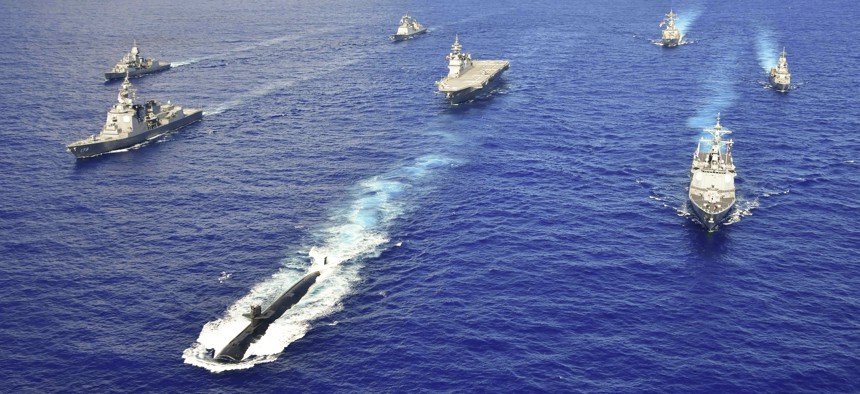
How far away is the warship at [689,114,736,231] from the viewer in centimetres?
16112

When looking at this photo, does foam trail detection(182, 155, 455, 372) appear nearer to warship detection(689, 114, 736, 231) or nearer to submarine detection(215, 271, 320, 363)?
submarine detection(215, 271, 320, 363)

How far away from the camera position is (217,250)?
15738 centimetres

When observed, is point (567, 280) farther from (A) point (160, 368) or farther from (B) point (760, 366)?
(A) point (160, 368)

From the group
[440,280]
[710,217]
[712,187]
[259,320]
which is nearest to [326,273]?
[440,280]

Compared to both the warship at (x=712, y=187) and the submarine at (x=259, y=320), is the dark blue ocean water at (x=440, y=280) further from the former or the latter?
the warship at (x=712, y=187)

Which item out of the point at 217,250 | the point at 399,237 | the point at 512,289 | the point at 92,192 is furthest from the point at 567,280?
the point at 92,192

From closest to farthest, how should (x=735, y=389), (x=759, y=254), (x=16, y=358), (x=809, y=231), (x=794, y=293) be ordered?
(x=735, y=389), (x=16, y=358), (x=794, y=293), (x=759, y=254), (x=809, y=231)

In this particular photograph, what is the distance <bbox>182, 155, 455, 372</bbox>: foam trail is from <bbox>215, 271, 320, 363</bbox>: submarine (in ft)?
3.06

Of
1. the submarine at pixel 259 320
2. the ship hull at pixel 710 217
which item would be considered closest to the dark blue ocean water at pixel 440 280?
the submarine at pixel 259 320

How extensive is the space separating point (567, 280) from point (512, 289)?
1033 centimetres

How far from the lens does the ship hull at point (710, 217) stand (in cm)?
15862

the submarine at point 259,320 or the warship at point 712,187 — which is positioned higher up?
the warship at point 712,187

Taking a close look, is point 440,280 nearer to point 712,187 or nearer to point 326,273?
point 326,273

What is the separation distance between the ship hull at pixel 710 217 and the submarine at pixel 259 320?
3003 inches
